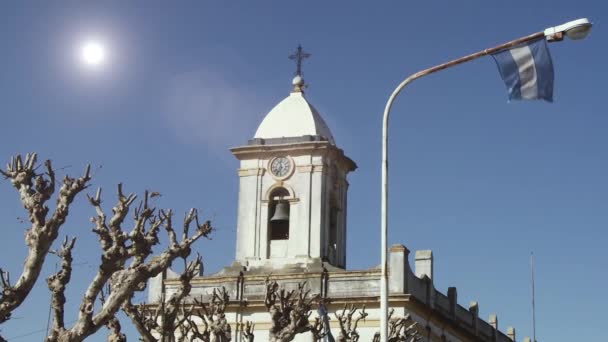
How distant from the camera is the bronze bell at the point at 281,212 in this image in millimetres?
48938

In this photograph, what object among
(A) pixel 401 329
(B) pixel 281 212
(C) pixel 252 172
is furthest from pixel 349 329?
(C) pixel 252 172

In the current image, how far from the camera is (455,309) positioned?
174ft

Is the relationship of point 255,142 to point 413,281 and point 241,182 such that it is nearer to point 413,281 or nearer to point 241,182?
point 241,182

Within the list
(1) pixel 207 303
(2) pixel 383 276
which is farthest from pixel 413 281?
(2) pixel 383 276

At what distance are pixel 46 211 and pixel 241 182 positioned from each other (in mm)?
21644

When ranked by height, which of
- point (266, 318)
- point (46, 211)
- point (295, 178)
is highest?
point (295, 178)

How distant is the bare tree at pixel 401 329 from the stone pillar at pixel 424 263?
3946 mm

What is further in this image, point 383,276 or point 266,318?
point 266,318

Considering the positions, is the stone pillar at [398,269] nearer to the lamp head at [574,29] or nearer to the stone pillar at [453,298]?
the stone pillar at [453,298]

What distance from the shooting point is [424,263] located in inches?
1971

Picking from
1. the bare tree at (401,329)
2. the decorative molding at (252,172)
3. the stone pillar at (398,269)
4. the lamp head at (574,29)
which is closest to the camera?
the lamp head at (574,29)

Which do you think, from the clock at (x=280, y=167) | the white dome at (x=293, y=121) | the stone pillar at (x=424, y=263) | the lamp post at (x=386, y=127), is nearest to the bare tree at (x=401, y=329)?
the stone pillar at (x=424, y=263)

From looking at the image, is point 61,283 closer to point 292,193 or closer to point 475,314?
point 292,193

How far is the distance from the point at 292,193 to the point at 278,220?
130 cm
